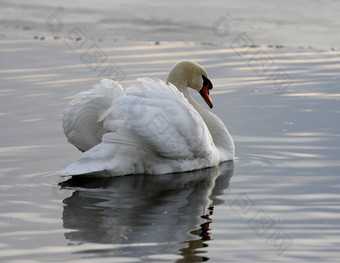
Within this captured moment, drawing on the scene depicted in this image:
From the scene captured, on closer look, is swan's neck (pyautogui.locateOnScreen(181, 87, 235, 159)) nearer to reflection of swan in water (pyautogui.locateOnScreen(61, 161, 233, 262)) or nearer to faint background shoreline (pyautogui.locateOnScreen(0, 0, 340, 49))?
reflection of swan in water (pyautogui.locateOnScreen(61, 161, 233, 262))

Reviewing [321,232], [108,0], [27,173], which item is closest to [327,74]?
[27,173]

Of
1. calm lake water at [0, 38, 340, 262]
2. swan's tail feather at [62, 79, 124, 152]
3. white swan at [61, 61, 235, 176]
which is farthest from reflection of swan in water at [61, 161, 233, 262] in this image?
swan's tail feather at [62, 79, 124, 152]

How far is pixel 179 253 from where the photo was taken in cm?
662

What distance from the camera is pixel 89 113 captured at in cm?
931

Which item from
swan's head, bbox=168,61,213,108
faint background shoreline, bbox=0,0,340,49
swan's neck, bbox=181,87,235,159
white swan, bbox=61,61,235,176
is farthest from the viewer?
faint background shoreline, bbox=0,0,340,49

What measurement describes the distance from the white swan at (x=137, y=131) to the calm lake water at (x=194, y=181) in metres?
0.19

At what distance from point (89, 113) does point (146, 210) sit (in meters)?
1.74

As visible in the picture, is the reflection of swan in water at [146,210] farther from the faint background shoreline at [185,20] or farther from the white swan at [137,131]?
the faint background shoreline at [185,20]

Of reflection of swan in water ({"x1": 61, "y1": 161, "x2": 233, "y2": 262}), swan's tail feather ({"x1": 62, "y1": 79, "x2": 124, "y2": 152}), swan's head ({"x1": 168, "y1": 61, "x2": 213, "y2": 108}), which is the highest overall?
swan's head ({"x1": 168, "y1": 61, "x2": 213, "y2": 108})

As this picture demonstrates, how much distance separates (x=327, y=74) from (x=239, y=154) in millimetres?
4052

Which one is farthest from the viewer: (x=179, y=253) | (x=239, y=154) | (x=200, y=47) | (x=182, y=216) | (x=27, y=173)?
(x=200, y=47)

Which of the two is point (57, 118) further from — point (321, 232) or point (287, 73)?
point (321, 232)

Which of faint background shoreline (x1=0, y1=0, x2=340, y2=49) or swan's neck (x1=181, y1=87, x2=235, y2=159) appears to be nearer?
swan's neck (x1=181, y1=87, x2=235, y2=159)

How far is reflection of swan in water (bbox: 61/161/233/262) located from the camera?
6914 mm
